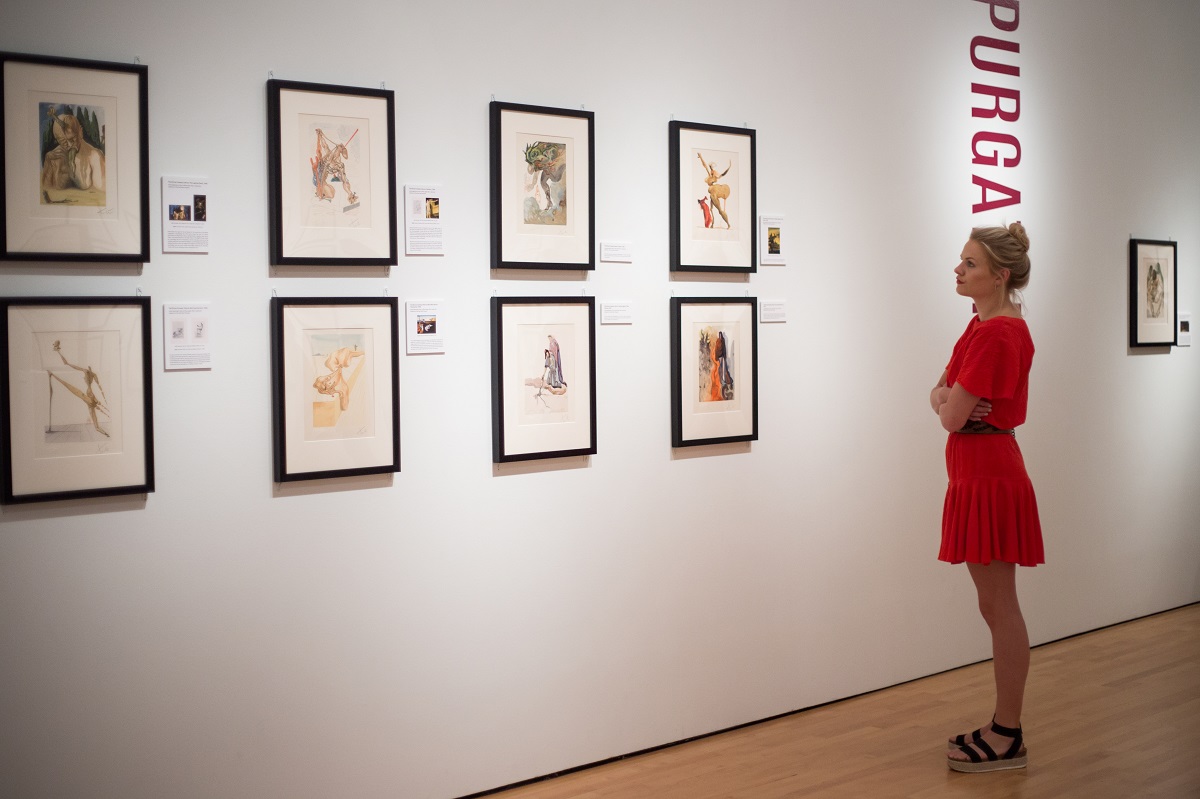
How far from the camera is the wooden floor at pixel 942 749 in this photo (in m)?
3.80

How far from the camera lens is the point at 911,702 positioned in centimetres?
481

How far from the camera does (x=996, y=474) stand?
13.1ft

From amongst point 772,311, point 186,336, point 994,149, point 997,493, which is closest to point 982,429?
point 997,493

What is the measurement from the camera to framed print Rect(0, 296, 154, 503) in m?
2.96

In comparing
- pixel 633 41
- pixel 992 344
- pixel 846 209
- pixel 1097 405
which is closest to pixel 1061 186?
pixel 1097 405

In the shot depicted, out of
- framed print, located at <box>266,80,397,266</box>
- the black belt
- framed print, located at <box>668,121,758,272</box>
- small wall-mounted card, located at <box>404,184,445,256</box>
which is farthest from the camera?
framed print, located at <box>668,121,758,272</box>

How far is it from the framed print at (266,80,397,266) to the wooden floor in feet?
6.84

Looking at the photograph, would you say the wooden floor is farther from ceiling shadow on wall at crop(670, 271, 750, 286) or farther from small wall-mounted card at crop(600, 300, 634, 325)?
ceiling shadow on wall at crop(670, 271, 750, 286)

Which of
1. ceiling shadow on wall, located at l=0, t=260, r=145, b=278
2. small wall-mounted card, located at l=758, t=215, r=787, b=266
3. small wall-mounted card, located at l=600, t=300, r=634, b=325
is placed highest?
small wall-mounted card, located at l=758, t=215, r=787, b=266

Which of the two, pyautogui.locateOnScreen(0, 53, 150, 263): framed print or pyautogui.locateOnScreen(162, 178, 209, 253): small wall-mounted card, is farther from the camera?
pyautogui.locateOnScreen(162, 178, 209, 253): small wall-mounted card

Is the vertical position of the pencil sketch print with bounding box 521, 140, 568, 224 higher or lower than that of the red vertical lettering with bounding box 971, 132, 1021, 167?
lower

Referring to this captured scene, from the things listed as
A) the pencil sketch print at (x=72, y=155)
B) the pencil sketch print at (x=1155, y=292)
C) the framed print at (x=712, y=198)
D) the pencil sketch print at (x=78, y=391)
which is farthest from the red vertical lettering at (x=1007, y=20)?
the pencil sketch print at (x=78, y=391)

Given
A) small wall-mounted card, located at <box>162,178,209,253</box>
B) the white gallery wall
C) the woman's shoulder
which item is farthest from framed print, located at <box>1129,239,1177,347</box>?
small wall-mounted card, located at <box>162,178,209,253</box>

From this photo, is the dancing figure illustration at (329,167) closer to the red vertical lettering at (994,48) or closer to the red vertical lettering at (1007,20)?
the red vertical lettering at (994,48)
